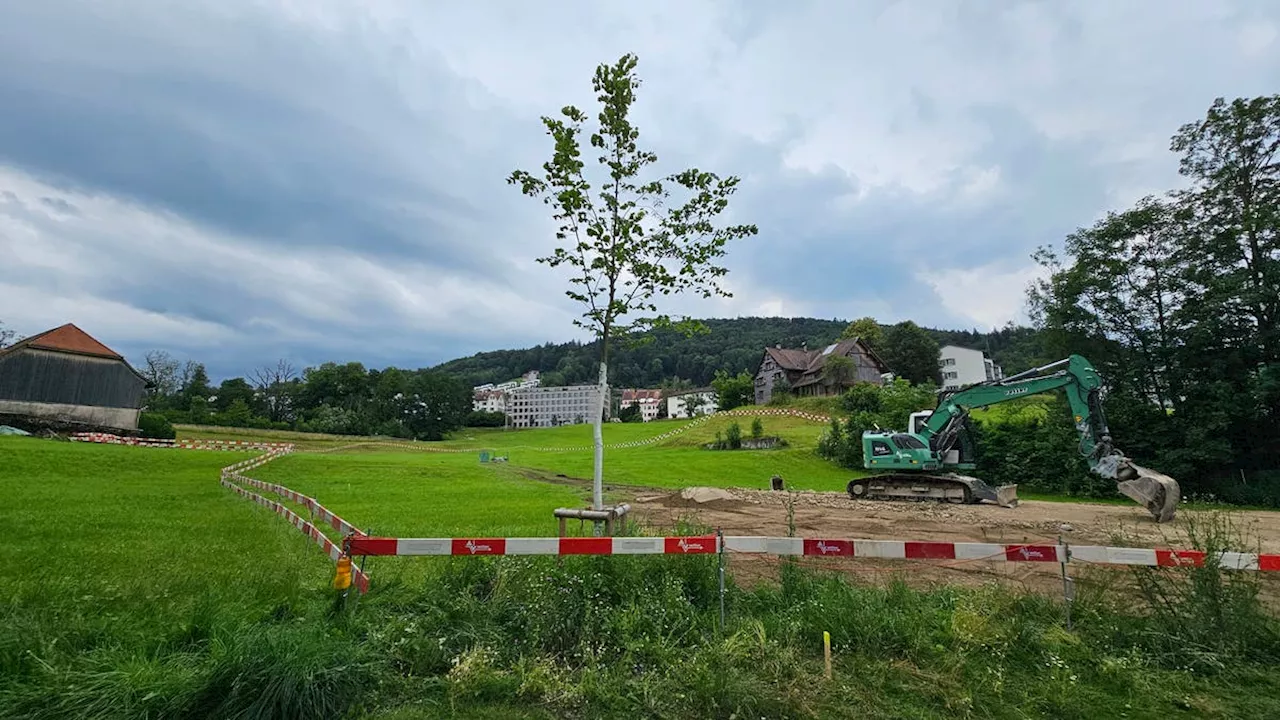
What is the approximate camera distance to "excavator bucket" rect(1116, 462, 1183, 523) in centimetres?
1436

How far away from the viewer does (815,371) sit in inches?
2756

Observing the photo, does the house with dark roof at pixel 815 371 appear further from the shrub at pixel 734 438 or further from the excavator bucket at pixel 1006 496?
the excavator bucket at pixel 1006 496

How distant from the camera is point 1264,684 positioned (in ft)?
14.9

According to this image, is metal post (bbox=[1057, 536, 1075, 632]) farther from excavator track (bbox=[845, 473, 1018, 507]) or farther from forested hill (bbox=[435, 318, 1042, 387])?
forested hill (bbox=[435, 318, 1042, 387])

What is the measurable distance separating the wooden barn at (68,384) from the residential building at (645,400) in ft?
292

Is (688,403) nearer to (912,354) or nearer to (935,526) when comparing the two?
(912,354)

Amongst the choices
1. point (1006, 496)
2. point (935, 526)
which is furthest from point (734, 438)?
point (935, 526)

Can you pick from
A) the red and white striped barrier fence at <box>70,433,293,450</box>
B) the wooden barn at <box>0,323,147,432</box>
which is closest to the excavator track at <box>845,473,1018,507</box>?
the red and white striped barrier fence at <box>70,433,293,450</box>

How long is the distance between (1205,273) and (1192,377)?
166 inches

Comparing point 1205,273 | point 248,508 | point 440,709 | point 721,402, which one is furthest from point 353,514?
point 721,402

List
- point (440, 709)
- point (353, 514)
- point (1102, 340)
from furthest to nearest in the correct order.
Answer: point (1102, 340) → point (353, 514) → point (440, 709)

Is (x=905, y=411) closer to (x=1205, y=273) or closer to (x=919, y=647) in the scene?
(x=1205, y=273)

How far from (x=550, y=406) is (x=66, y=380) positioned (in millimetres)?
112658

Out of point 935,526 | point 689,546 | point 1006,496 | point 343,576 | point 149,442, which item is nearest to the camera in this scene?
point 343,576
